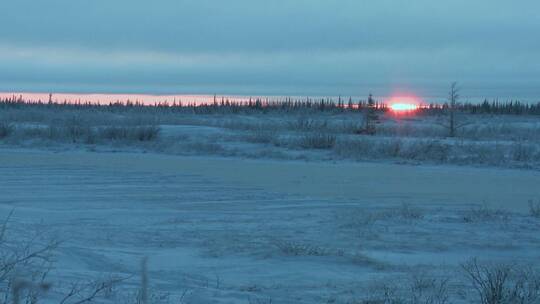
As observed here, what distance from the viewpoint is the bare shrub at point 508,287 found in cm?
773

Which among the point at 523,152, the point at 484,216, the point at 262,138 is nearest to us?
the point at 484,216

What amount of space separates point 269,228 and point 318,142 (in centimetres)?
1918

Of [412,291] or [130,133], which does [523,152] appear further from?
[412,291]

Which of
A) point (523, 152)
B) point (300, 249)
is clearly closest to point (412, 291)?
point (300, 249)

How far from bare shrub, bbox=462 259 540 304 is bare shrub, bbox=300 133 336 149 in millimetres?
22020

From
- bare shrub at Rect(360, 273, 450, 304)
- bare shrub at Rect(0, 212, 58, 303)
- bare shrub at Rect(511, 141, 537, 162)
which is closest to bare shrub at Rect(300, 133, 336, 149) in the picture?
bare shrub at Rect(511, 141, 537, 162)

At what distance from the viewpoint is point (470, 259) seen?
10.8 m

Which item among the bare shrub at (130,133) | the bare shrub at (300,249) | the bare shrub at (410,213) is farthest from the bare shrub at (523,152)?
the bare shrub at (300,249)

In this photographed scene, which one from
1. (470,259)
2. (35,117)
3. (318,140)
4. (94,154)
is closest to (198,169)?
(94,154)

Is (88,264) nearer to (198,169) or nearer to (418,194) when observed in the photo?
(418,194)

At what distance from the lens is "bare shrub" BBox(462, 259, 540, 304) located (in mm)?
7727

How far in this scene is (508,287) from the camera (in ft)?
27.9

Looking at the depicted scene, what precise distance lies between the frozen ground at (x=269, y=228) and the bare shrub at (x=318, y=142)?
8.35m

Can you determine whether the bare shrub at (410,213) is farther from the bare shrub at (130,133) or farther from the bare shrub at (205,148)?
the bare shrub at (130,133)
